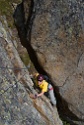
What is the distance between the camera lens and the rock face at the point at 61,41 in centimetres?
1833

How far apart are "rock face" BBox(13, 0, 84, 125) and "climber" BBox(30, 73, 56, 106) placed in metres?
0.68

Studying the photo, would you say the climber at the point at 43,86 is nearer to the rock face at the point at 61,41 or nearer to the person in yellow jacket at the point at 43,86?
the person in yellow jacket at the point at 43,86

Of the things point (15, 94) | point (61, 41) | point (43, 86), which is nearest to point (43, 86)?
point (43, 86)

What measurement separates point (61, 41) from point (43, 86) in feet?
8.63

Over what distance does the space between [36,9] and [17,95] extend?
4674mm

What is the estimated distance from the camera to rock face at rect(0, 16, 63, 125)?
16.4 m

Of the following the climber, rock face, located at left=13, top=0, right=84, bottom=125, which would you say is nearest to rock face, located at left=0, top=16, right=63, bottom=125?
the climber

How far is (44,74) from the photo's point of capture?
19.7 m

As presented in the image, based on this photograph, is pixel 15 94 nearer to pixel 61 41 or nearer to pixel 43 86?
pixel 43 86

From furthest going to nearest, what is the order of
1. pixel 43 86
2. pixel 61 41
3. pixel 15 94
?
pixel 61 41, pixel 43 86, pixel 15 94

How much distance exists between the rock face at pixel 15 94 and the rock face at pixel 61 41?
4.52 feet

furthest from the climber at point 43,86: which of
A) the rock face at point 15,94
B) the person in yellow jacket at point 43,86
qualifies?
the rock face at point 15,94

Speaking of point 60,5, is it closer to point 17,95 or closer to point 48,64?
point 48,64

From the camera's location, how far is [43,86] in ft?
60.5
